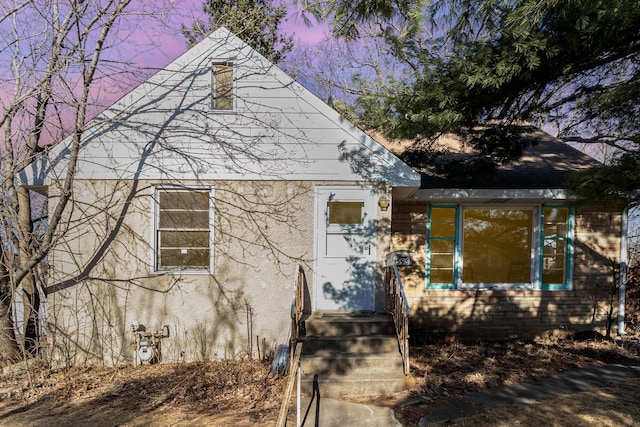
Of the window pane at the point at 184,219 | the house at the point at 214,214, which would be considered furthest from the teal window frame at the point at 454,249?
the window pane at the point at 184,219

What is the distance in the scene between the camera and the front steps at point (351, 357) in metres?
5.04

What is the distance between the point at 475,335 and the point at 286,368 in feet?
13.9

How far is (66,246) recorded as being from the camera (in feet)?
20.8

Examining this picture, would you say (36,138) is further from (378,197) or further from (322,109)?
(378,197)

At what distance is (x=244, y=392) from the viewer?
5203mm

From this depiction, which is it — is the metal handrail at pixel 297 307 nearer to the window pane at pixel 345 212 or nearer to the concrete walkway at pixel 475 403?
the concrete walkway at pixel 475 403

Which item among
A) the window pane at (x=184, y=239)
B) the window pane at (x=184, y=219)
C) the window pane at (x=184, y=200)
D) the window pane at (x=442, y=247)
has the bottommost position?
the window pane at (x=442, y=247)

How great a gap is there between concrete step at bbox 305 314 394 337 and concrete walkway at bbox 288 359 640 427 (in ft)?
3.69

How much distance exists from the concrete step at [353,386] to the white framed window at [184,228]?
267cm

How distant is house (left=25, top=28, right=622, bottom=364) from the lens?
6.37 meters

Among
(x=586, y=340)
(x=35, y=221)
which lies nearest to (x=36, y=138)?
(x=35, y=221)

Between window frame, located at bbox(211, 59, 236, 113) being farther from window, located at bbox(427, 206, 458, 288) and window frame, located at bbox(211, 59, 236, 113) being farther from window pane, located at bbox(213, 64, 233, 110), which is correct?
window, located at bbox(427, 206, 458, 288)

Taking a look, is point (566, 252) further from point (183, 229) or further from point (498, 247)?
point (183, 229)

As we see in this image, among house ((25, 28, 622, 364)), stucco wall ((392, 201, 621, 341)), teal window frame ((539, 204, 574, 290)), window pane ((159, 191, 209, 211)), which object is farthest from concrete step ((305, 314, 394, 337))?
teal window frame ((539, 204, 574, 290))
